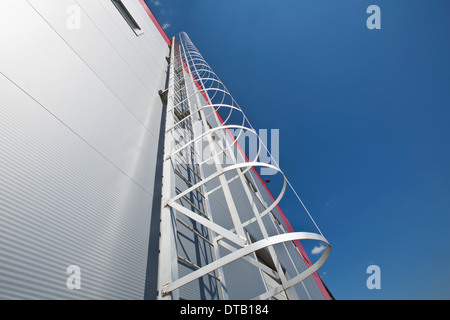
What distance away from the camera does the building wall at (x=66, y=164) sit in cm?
156

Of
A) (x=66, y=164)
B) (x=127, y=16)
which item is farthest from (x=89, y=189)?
(x=127, y=16)

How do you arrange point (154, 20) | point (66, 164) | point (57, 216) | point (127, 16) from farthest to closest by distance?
point (154, 20)
point (127, 16)
point (66, 164)
point (57, 216)

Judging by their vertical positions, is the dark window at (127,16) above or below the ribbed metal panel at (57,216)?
above

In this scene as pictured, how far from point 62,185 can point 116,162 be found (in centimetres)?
78

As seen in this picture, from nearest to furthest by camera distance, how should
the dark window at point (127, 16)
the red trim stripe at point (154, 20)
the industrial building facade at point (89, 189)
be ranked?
the industrial building facade at point (89, 189) < the dark window at point (127, 16) < the red trim stripe at point (154, 20)

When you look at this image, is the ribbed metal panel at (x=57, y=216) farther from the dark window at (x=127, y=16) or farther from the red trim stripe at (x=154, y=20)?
the red trim stripe at (x=154, y=20)

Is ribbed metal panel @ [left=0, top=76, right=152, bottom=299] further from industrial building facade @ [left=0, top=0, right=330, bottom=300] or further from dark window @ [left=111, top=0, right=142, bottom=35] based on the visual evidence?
dark window @ [left=111, top=0, right=142, bottom=35]

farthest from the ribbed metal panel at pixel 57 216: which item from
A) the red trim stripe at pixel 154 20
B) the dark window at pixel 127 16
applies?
the red trim stripe at pixel 154 20

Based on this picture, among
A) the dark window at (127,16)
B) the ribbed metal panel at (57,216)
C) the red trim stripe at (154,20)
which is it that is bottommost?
the ribbed metal panel at (57,216)

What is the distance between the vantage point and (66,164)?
2117 mm

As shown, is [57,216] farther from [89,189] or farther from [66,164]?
[66,164]

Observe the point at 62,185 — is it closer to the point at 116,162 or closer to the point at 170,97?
the point at 116,162

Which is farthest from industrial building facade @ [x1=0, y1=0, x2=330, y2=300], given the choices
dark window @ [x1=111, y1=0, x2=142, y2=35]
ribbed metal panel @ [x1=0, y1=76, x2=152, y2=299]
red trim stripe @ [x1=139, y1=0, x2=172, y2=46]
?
red trim stripe @ [x1=139, y1=0, x2=172, y2=46]
